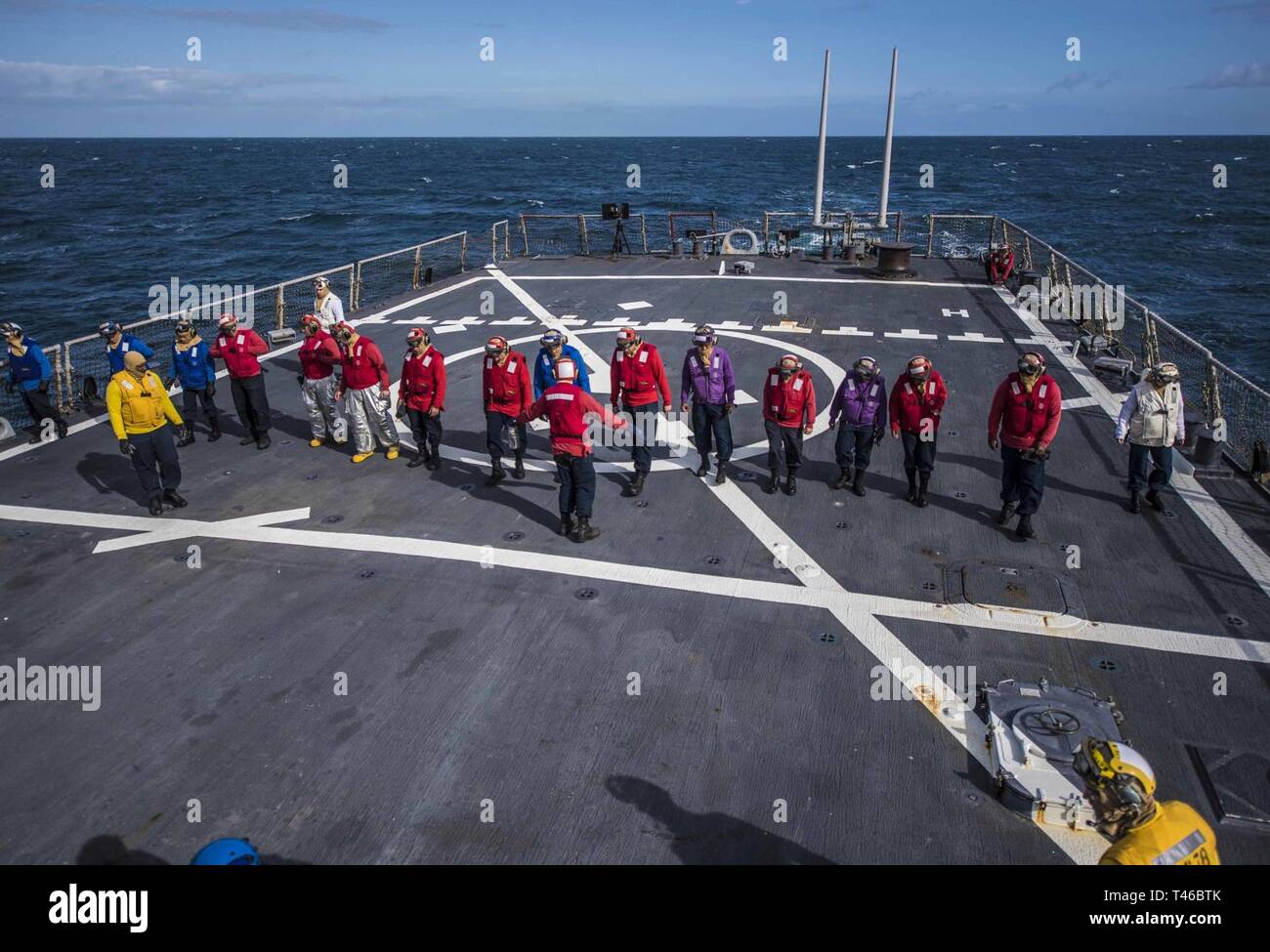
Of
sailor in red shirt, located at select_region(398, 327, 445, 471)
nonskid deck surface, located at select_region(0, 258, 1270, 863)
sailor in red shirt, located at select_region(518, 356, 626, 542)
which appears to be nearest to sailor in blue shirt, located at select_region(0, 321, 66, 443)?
nonskid deck surface, located at select_region(0, 258, 1270, 863)

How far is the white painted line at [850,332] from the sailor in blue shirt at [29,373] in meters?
15.8

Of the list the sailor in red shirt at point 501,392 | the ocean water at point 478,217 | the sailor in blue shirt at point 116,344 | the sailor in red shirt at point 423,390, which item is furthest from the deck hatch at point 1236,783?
the ocean water at point 478,217

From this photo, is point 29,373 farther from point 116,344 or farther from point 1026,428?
point 1026,428

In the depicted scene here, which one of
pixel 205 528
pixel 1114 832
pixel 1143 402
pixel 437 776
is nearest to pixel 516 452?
pixel 205 528

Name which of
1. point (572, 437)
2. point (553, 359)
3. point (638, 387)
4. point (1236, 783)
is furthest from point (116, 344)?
point (1236, 783)

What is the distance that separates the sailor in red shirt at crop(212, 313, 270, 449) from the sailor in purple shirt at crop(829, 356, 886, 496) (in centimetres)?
900

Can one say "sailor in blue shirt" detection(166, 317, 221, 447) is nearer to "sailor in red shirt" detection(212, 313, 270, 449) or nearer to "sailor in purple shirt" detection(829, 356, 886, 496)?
"sailor in red shirt" detection(212, 313, 270, 449)

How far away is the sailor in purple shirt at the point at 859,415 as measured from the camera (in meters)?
10.7

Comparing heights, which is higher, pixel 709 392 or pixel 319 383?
pixel 709 392

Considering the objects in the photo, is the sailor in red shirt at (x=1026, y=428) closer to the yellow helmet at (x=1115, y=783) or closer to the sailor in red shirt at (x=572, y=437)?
the sailor in red shirt at (x=572, y=437)

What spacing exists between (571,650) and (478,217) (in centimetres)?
7993

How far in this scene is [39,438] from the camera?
13555mm

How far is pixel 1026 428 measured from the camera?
31.9 feet
